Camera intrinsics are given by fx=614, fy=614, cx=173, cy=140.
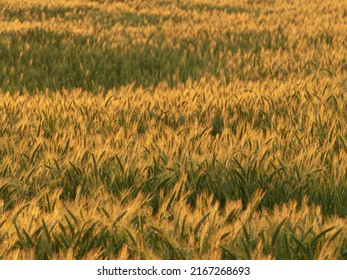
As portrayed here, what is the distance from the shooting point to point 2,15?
A: 11680 millimetres

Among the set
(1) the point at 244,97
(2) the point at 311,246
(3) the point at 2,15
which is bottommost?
(3) the point at 2,15

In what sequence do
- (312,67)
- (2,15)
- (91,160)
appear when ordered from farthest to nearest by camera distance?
(2,15) < (312,67) < (91,160)

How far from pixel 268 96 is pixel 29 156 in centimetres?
186

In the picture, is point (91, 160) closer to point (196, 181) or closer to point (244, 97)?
point (196, 181)

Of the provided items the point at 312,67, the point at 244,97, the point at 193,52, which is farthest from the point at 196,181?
the point at 193,52

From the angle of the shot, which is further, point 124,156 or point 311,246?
point 124,156

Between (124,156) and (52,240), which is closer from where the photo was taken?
(52,240)

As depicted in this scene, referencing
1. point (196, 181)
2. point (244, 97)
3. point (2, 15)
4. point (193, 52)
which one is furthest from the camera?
point (2, 15)

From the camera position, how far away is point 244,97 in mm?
3965

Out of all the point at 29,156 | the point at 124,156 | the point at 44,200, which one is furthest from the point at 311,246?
the point at 29,156

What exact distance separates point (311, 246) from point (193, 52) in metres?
6.60

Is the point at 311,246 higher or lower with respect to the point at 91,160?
higher
